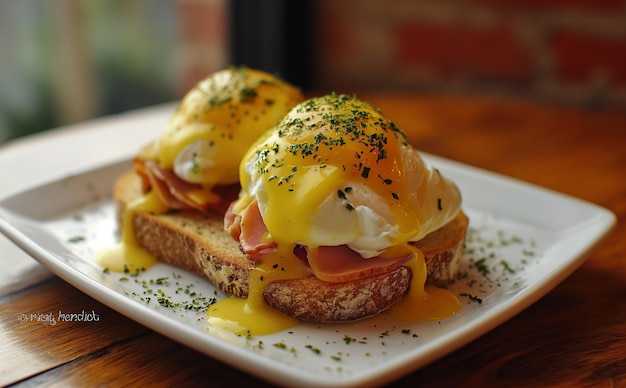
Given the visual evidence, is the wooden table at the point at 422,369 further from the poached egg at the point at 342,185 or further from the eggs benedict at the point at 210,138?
the eggs benedict at the point at 210,138

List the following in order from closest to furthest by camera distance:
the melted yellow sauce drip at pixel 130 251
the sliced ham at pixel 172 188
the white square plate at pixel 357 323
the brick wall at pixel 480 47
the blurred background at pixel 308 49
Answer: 1. the white square plate at pixel 357 323
2. the melted yellow sauce drip at pixel 130 251
3. the sliced ham at pixel 172 188
4. the brick wall at pixel 480 47
5. the blurred background at pixel 308 49

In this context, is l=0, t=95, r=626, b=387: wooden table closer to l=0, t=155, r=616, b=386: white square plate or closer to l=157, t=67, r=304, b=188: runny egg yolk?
l=0, t=155, r=616, b=386: white square plate

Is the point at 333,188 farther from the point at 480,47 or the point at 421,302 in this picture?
the point at 480,47

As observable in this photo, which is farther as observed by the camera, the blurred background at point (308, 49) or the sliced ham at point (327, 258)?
the blurred background at point (308, 49)

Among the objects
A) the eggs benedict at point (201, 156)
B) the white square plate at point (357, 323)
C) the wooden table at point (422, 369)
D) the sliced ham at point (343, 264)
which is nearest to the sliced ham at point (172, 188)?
the eggs benedict at point (201, 156)

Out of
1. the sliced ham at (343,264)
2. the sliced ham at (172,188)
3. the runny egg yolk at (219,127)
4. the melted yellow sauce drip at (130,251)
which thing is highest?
the runny egg yolk at (219,127)

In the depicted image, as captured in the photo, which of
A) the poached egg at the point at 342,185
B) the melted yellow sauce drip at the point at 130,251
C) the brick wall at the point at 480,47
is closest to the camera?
the poached egg at the point at 342,185

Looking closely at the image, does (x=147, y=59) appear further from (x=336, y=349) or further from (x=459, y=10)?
(x=336, y=349)
